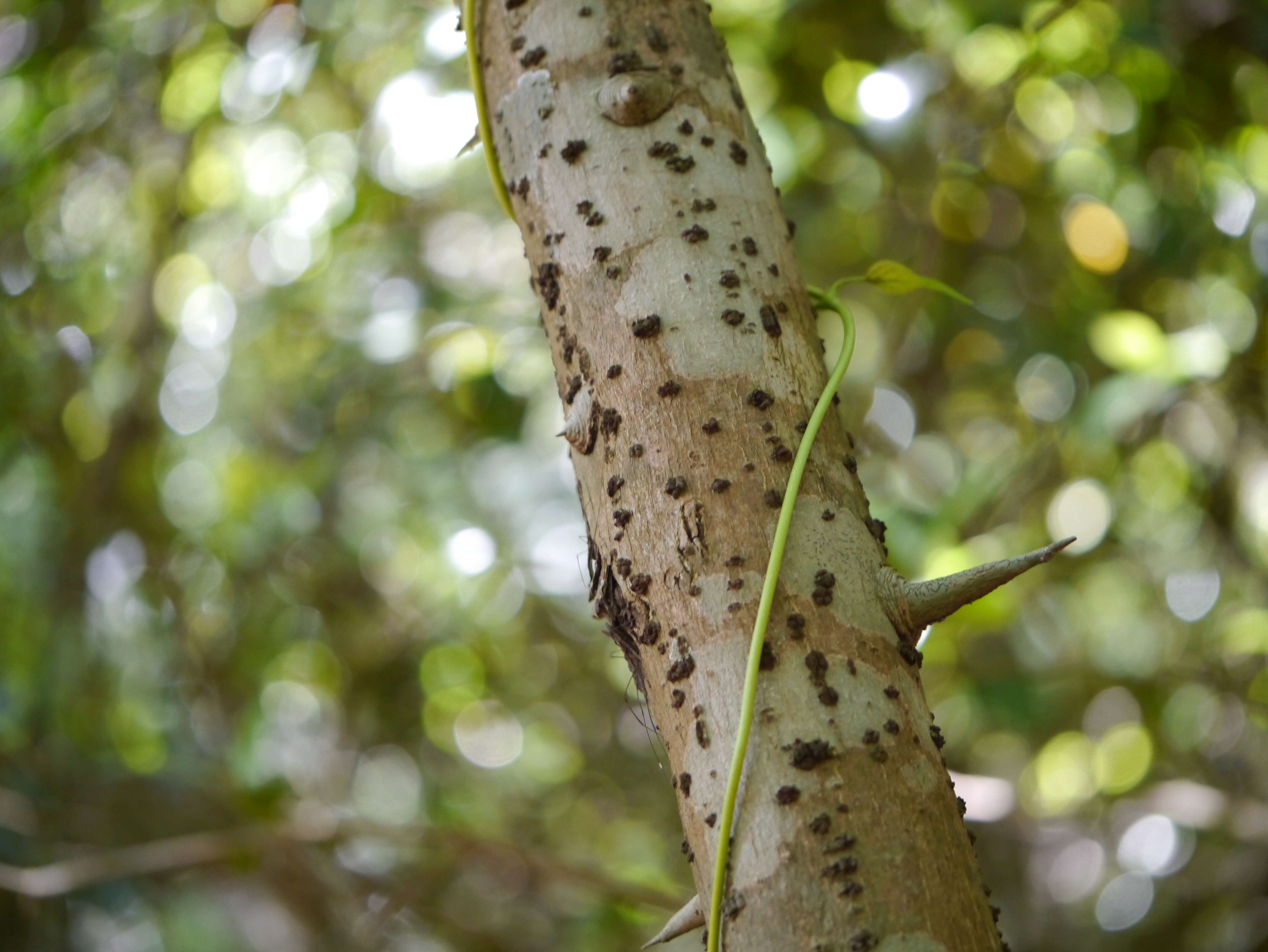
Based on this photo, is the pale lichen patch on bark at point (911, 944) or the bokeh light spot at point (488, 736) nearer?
the pale lichen patch on bark at point (911, 944)

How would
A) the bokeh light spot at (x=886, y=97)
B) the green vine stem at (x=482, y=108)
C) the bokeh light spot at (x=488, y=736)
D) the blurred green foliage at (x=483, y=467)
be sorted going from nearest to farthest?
the green vine stem at (x=482, y=108), the bokeh light spot at (x=886, y=97), the blurred green foliage at (x=483, y=467), the bokeh light spot at (x=488, y=736)

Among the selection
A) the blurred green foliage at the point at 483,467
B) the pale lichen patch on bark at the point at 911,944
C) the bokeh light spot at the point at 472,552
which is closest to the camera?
the pale lichen patch on bark at the point at 911,944

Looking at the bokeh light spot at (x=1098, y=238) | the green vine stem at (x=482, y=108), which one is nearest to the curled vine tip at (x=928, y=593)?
the green vine stem at (x=482, y=108)

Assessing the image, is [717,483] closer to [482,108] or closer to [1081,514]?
[482,108]

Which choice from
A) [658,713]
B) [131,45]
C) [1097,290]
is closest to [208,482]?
[131,45]

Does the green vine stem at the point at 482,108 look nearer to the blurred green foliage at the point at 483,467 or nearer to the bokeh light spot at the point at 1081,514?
the blurred green foliage at the point at 483,467

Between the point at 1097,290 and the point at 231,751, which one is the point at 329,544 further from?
the point at 1097,290

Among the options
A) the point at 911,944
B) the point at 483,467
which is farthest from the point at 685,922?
the point at 483,467
